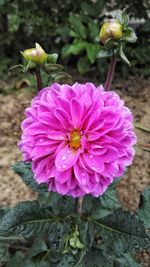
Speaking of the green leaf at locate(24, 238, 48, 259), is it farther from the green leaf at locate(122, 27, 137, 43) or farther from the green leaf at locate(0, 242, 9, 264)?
the green leaf at locate(122, 27, 137, 43)

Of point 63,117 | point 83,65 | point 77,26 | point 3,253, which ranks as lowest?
point 3,253

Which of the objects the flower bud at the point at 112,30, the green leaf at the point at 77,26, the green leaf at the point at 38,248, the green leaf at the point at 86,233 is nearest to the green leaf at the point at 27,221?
the green leaf at the point at 86,233

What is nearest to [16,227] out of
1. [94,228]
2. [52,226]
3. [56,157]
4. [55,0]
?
[52,226]

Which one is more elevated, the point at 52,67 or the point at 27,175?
the point at 52,67

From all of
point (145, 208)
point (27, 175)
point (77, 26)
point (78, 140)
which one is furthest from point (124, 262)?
point (77, 26)

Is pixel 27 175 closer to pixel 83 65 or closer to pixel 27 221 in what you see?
pixel 27 221

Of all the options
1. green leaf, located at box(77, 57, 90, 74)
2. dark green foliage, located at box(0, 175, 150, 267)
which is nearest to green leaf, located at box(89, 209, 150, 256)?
dark green foliage, located at box(0, 175, 150, 267)
